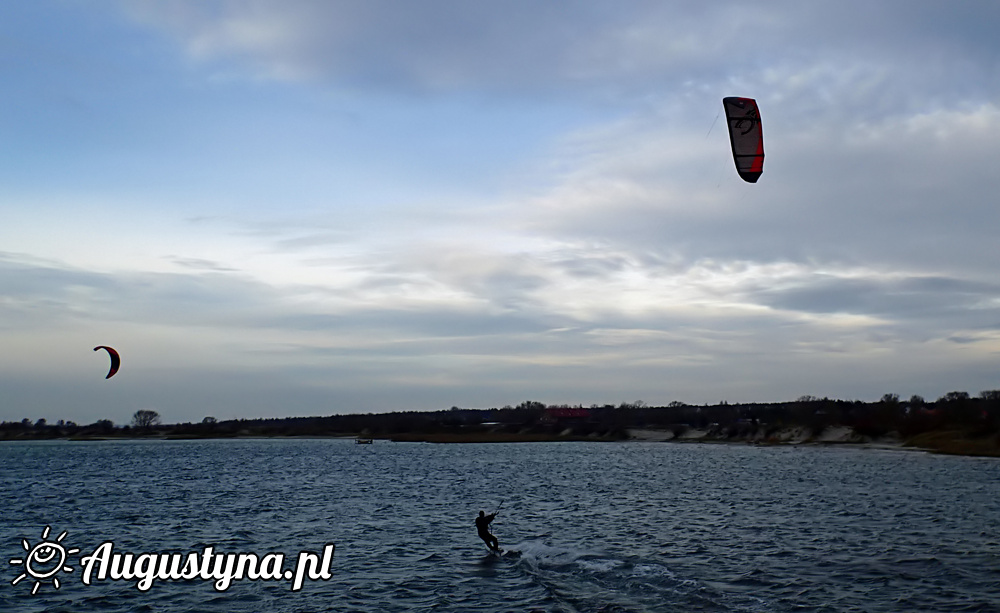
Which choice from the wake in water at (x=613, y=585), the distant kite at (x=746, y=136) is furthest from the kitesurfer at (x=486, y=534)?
the distant kite at (x=746, y=136)

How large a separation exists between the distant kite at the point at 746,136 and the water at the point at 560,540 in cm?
1389

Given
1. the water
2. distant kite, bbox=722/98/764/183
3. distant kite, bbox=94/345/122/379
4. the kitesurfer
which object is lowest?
the water

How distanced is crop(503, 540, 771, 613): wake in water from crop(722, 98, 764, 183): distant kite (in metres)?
Answer: 13.9

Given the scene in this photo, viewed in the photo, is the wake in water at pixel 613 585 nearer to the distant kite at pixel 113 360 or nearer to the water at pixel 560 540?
the water at pixel 560 540

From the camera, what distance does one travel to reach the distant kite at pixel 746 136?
27.6m

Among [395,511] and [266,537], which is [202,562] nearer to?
[266,537]

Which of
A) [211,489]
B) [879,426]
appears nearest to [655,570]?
[211,489]

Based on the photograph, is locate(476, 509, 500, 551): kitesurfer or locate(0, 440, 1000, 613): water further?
locate(476, 509, 500, 551): kitesurfer

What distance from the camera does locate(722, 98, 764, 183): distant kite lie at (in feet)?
90.6

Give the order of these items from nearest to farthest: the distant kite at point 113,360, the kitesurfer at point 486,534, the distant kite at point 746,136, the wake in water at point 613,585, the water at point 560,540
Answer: the wake in water at point 613,585 < the water at point 560,540 < the distant kite at point 746,136 < the kitesurfer at point 486,534 < the distant kite at point 113,360

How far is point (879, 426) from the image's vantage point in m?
138

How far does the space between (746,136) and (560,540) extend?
59.3 ft

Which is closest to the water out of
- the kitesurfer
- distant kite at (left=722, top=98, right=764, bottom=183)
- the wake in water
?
the wake in water

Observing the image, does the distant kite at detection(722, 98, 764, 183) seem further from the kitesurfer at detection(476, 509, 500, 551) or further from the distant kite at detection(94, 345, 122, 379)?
the distant kite at detection(94, 345, 122, 379)
